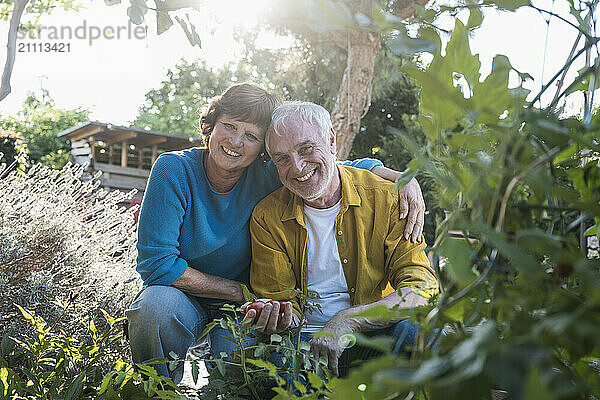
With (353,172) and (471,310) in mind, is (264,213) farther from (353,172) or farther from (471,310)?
(471,310)

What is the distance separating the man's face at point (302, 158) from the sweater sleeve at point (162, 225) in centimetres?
35

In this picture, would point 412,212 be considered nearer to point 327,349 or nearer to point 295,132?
point 295,132

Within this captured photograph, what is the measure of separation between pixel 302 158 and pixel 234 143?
0.26 meters

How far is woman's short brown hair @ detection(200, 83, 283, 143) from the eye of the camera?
196 cm

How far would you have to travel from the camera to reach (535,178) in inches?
15.3

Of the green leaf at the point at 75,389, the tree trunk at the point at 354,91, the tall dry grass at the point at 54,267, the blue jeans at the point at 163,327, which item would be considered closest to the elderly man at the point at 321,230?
the blue jeans at the point at 163,327

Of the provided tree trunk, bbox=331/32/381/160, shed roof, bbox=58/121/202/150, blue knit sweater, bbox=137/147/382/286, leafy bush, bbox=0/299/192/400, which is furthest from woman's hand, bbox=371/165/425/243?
shed roof, bbox=58/121/202/150

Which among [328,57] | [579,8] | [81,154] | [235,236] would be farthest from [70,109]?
[579,8]

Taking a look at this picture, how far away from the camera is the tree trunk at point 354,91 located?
24.6 feet

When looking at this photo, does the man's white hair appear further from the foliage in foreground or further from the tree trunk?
the tree trunk

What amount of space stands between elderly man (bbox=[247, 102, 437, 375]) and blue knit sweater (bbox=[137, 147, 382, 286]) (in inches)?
3.5

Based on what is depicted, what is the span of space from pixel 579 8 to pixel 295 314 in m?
1.20

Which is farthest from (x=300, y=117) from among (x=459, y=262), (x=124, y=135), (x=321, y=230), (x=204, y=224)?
(x=124, y=135)

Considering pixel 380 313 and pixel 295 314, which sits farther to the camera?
pixel 295 314
